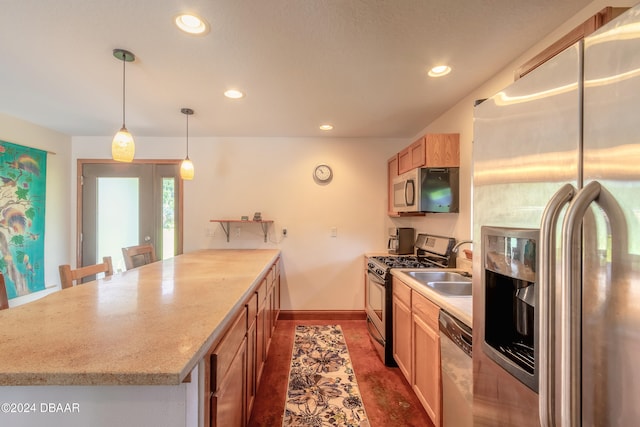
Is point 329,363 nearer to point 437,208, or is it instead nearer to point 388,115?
point 437,208

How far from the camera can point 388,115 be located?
269cm

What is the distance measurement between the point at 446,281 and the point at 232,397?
1.70 metres

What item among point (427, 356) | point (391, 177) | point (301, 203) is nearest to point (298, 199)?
point (301, 203)

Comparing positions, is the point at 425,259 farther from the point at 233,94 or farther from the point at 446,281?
the point at 233,94

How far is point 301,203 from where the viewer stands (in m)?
3.48

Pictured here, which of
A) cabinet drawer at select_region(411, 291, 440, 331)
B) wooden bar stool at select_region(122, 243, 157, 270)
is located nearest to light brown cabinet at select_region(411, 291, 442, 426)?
cabinet drawer at select_region(411, 291, 440, 331)

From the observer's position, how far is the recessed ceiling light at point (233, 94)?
2180 millimetres

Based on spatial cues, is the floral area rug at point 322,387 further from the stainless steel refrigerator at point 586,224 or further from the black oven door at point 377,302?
the stainless steel refrigerator at point 586,224

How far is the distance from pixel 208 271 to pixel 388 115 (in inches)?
87.4

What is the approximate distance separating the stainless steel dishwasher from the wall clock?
7.69 ft

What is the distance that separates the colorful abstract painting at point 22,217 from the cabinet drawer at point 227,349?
10.0ft

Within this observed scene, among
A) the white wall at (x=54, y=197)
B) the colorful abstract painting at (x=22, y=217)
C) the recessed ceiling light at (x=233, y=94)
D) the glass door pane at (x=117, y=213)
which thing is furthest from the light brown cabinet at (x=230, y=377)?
the white wall at (x=54, y=197)

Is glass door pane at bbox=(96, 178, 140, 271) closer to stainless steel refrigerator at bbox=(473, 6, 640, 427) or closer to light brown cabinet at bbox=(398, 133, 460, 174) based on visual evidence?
light brown cabinet at bbox=(398, 133, 460, 174)

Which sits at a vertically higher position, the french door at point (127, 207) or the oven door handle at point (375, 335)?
the french door at point (127, 207)
